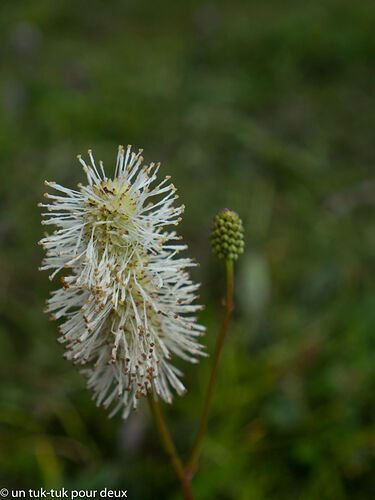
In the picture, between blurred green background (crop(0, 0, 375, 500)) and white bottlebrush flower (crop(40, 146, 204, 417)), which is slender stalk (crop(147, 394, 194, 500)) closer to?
white bottlebrush flower (crop(40, 146, 204, 417))

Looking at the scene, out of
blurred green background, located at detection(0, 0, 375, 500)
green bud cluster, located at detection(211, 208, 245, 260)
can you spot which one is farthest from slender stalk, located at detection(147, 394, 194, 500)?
blurred green background, located at detection(0, 0, 375, 500)

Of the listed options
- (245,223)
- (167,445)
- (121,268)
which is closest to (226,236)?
(121,268)

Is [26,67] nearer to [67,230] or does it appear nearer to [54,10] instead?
[54,10]

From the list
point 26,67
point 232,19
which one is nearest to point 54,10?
point 26,67

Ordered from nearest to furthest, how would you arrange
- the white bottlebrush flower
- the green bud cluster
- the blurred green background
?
the white bottlebrush flower → the green bud cluster → the blurred green background

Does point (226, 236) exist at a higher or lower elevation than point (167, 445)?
higher

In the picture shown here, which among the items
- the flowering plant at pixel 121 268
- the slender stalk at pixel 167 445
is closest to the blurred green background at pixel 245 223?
the slender stalk at pixel 167 445

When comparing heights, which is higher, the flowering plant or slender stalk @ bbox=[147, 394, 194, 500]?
the flowering plant

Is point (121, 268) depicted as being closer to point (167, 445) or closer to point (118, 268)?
point (118, 268)
